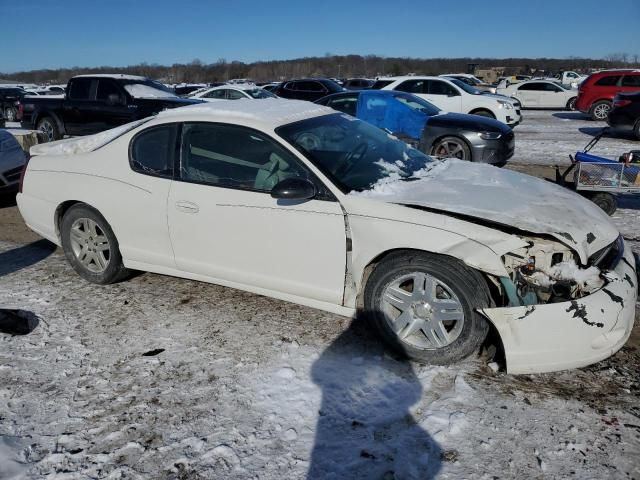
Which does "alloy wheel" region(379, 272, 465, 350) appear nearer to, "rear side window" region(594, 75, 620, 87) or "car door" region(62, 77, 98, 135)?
"car door" region(62, 77, 98, 135)

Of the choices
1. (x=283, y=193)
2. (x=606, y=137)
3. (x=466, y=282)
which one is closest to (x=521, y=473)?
(x=466, y=282)

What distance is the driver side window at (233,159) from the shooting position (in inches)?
134

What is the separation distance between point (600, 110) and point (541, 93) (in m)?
5.26

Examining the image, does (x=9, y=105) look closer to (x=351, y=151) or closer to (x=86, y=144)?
(x=86, y=144)

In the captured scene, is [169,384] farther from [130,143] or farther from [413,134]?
[413,134]

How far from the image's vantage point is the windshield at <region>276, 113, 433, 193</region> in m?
3.37

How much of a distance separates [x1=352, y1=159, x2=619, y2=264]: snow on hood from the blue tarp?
5160mm

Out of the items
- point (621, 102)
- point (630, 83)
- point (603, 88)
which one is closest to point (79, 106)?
point (621, 102)

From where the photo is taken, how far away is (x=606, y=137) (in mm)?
13789

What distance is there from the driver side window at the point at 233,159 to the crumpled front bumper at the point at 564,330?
1.59 meters

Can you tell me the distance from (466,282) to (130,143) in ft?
9.32

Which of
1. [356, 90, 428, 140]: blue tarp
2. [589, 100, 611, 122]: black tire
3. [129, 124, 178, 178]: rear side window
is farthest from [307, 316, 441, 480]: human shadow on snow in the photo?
[589, 100, 611, 122]: black tire

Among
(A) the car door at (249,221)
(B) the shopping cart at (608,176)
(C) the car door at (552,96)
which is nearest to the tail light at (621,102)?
(B) the shopping cart at (608,176)

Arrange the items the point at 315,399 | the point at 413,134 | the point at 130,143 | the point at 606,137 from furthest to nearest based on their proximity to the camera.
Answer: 1. the point at 606,137
2. the point at 413,134
3. the point at 130,143
4. the point at 315,399
